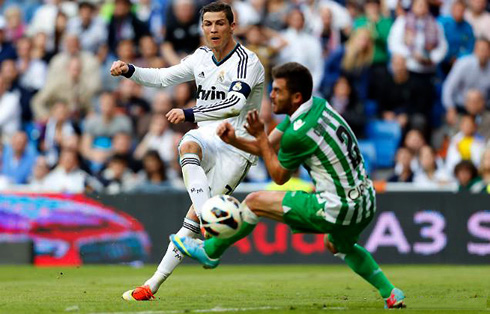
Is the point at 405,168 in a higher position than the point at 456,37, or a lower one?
lower

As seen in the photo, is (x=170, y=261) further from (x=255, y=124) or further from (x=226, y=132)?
(x=255, y=124)

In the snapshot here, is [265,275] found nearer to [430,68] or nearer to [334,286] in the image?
[334,286]

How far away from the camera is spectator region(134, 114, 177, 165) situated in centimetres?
1791

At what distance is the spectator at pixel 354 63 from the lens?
18.5m

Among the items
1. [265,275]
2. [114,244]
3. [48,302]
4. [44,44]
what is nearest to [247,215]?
[48,302]

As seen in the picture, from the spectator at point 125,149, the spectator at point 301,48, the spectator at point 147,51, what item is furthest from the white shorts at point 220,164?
the spectator at point 147,51

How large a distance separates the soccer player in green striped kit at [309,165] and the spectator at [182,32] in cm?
1068

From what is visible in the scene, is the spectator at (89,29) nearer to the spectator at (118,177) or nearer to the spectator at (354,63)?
the spectator at (118,177)

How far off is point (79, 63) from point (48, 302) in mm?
10570

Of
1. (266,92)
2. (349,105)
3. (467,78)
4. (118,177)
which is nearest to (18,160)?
(118,177)

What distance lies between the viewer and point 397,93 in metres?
18.3

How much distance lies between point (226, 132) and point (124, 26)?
40.1 ft

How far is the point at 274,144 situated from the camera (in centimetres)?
909

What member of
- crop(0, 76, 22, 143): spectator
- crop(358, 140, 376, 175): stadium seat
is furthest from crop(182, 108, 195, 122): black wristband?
crop(0, 76, 22, 143): spectator
